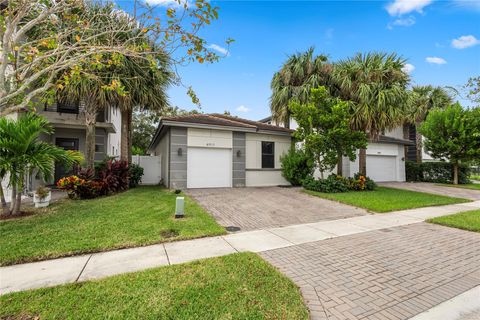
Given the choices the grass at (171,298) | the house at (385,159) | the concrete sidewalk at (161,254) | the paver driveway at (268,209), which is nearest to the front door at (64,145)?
the paver driveway at (268,209)

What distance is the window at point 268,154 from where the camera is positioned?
13602mm

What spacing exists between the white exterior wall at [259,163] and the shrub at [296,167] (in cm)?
69

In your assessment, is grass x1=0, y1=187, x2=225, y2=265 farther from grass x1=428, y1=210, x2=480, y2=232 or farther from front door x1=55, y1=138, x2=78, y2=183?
front door x1=55, y1=138, x2=78, y2=183

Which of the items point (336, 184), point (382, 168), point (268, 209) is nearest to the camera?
point (268, 209)

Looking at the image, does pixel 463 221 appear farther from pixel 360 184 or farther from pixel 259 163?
pixel 259 163

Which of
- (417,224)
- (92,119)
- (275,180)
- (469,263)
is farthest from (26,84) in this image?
(275,180)

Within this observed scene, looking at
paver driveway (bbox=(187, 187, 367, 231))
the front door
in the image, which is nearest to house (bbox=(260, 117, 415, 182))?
paver driveway (bbox=(187, 187, 367, 231))

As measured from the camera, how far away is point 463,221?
6387 millimetres

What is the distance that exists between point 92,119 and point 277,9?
9.39 m

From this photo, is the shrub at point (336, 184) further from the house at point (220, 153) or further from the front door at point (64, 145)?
the front door at point (64, 145)

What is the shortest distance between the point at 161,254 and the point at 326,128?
9898 millimetres

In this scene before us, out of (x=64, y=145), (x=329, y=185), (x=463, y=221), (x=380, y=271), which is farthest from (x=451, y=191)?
(x=64, y=145)

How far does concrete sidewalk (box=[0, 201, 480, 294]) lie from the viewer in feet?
10.7

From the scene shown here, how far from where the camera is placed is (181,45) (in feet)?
14.5
